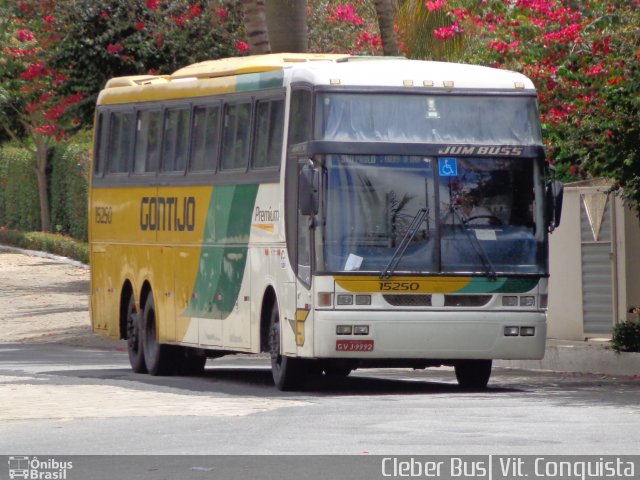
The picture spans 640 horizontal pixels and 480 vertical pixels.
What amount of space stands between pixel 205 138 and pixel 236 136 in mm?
896

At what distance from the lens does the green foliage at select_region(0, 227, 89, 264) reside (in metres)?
43.6

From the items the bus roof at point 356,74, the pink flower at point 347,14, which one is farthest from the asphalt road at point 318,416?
the pink flower at point 347,14

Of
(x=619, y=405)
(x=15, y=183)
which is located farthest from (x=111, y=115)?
(x=15, y=183)

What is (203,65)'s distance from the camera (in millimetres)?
20859

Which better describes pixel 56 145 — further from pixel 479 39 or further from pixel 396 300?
pixel 396 300

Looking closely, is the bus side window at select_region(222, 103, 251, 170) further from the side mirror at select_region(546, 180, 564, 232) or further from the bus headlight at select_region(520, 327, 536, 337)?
the bus headlight at select_region(520, 327, 536, 337)

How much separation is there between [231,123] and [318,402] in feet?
14.9

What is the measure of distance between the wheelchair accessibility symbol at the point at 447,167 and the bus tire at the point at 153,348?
5.63 meters

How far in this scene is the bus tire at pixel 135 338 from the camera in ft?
71.6

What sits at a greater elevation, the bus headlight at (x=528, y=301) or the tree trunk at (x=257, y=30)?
the tree trunk at (x=257, y=30)

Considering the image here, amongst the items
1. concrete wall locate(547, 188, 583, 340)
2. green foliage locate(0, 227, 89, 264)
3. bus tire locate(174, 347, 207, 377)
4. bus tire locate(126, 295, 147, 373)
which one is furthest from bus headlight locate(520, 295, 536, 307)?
green foliage locate(0, 227, 89, 264)

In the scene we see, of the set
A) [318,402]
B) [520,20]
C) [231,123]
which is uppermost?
[520,20]

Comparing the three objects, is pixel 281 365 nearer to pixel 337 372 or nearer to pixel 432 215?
pixel 432 215

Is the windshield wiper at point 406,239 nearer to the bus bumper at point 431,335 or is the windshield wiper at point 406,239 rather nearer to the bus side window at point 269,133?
the bus bumper at point 431,335
